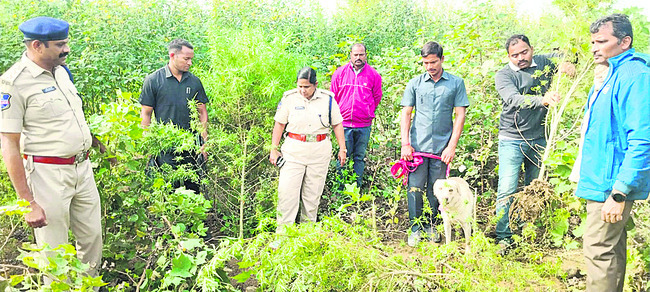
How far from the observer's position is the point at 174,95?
16.8ft

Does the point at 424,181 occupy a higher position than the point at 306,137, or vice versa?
the point at 306,137

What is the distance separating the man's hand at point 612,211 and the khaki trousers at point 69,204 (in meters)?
3.25

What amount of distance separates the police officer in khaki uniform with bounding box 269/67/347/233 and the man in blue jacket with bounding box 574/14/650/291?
236cm

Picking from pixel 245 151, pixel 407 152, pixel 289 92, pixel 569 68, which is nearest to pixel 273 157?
pixel 245 151

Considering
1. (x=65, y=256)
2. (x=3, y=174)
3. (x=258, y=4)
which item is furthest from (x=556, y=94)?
(x=258, y=4)

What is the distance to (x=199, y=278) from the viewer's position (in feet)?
9.75

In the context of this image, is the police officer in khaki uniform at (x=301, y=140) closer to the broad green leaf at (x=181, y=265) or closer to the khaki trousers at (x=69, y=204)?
the broad green leaf at (x=181, y=265)

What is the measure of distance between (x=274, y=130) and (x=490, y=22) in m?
4.09

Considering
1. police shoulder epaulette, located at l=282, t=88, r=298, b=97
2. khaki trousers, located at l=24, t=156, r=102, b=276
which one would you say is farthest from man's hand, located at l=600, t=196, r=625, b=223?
khaki trousers, located at l=24, t=156, r=102, b=276

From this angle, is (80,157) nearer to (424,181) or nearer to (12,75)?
(12,75)

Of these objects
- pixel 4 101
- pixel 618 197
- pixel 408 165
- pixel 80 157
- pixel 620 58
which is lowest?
pixel 408 165

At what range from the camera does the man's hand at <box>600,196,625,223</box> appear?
3.16 meters

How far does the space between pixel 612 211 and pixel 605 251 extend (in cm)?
32

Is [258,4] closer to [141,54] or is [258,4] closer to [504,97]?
[141,54]
